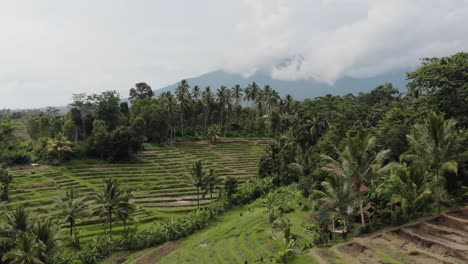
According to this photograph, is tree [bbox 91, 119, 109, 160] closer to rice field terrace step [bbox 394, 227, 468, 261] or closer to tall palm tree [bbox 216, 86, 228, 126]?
tall palm tree [bbox 216, 86, 228, 126]

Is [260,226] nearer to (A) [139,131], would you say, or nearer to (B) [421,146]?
(B) [421,146]

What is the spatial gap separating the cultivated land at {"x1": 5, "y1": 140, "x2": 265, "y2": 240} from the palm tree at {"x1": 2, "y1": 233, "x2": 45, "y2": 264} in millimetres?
11026

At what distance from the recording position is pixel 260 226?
1216 inches

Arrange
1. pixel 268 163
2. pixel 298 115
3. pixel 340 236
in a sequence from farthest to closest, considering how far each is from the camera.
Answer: pixel 298 115, pixel 268 163, pixel 340 236

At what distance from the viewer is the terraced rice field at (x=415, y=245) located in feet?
61.3

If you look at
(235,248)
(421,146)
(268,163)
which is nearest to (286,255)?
(235,248)

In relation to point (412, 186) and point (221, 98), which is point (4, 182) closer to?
point (412, 186)

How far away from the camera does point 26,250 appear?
22.2 m

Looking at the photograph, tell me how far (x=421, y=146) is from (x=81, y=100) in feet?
240

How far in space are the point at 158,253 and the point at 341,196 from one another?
16058mm

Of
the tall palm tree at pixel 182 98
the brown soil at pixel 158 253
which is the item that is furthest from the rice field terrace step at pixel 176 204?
the tall palm tree at pixel 182 98

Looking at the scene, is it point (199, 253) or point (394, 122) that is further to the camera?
point (394, 122)

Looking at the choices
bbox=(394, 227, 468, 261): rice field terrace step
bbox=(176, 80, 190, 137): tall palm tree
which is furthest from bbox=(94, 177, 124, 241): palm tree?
bbox=(176, 80, 190, 137): tall palm tree

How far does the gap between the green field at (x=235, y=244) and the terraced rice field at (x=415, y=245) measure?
7.88 ft
